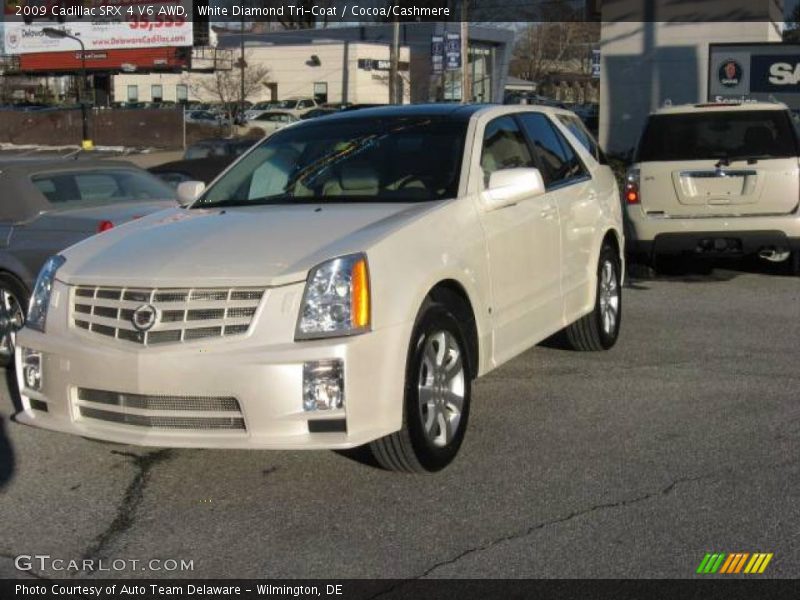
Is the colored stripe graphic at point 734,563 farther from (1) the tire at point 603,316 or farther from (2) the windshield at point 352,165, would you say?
(1) the tire at point 603,316

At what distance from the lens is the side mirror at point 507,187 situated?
571 centimetres

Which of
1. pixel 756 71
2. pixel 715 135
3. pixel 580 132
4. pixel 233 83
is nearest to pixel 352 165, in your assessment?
pixel 580 132

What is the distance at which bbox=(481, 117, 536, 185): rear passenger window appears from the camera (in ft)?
20.1

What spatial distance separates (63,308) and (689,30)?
2018 cm

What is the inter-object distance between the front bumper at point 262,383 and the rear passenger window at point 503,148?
173 centimetres

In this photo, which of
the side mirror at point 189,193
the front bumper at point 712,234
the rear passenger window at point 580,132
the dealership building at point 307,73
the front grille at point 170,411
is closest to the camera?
the front grille at point 170,411

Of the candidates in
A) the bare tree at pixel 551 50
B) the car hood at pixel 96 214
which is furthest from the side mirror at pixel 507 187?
the bare tree at pixel 551 50

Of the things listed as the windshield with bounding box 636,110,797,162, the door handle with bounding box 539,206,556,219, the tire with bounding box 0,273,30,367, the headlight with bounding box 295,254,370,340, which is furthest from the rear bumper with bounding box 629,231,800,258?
the headlight with bounding box 295,254,370,340

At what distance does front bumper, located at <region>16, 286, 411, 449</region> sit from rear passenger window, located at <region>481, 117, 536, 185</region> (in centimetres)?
173

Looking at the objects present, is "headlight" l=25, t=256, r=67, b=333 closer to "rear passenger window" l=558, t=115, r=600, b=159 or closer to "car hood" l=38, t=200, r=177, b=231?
"car hood" l=38, t=200, r=177, b=231

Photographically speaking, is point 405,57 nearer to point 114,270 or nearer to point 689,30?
point 689,30

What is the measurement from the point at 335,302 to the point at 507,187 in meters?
1.54
